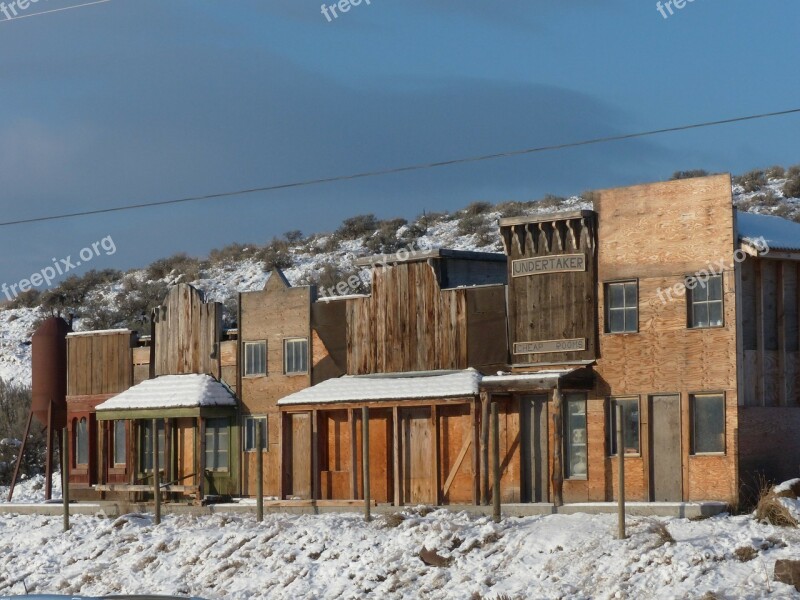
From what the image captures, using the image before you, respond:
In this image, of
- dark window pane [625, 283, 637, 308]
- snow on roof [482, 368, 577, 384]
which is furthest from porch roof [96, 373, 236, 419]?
dark window pane [625, 283, 637, 308]

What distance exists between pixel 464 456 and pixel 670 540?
8.36 m

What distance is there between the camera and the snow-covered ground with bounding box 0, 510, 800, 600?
2522 cm

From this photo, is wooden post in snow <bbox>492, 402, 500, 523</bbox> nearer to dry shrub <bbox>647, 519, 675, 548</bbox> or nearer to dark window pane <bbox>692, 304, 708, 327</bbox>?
dry shrub <bbox>647, 519, 675, 548</bbox>

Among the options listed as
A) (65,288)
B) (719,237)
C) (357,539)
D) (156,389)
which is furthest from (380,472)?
(65,288)

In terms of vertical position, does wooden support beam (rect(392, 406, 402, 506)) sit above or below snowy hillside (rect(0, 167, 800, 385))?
below

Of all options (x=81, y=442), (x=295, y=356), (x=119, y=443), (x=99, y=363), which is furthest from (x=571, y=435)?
(x=81, y=442)

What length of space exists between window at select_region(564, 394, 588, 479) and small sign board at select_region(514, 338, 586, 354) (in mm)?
1060

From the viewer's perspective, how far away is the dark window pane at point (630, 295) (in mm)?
32094

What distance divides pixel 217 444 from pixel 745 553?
19.2 metres

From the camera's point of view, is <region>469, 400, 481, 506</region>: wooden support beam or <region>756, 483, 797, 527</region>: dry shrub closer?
<region>756, 483, 797, 527</region>: dry shrub

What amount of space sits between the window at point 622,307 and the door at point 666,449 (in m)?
1.72

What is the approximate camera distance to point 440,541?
29109 millimetres

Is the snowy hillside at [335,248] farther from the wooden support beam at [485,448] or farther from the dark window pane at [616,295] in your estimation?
the wooden support beam at [485,448]

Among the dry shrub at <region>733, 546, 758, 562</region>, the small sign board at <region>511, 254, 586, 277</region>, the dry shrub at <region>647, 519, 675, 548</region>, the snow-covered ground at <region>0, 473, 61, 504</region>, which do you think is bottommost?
the snow-covered ground at <region>0, 473, 61, 504</region>
